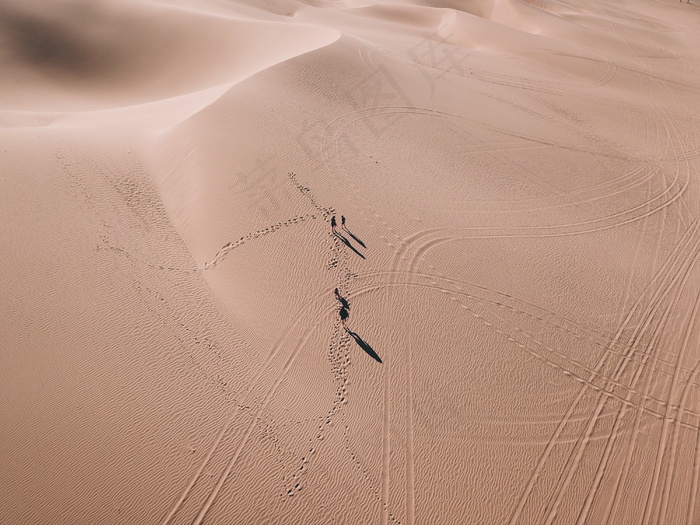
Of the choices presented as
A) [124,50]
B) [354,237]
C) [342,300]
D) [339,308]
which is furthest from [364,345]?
[124,50]

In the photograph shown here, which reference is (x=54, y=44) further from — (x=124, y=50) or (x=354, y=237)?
(x=354, y=237)

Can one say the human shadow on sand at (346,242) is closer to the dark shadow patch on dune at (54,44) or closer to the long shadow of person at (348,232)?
the long shadow of person at (348,232)

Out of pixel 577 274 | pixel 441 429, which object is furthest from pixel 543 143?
pixel 441 429

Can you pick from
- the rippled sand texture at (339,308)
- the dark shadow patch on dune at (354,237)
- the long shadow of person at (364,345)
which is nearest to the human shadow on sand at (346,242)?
the rippled sand texture at (339,308)

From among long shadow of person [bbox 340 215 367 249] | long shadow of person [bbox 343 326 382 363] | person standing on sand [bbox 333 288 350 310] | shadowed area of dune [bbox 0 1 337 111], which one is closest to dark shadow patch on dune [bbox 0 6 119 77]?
shadowed area of dune [bbox 0 1 337 111]

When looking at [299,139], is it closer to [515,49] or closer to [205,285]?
[205,285]

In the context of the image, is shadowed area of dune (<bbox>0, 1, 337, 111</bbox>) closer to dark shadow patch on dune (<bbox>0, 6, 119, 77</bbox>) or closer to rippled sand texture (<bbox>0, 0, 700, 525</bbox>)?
dark shadow patch on dune (<bbox>0, 6, 119, 77</bbox>)
